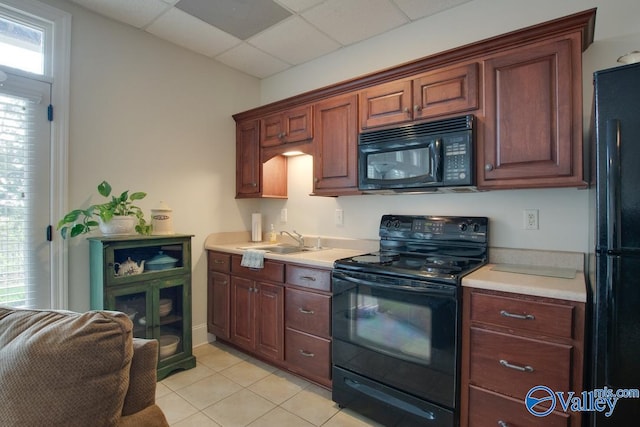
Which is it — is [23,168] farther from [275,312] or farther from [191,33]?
[275,312]

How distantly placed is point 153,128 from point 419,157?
7.09 ft

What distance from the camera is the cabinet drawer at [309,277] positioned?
2201mm

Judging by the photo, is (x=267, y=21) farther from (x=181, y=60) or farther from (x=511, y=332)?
(x=511, y=332)

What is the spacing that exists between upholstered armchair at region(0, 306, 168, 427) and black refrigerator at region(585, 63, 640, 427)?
1550mm

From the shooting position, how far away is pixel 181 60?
116 inches

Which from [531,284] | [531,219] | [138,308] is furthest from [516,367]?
[138,308]

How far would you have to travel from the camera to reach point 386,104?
2.25 m

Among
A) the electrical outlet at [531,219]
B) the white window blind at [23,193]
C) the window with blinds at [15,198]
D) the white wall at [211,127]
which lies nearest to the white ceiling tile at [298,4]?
the white wall at [211,127]

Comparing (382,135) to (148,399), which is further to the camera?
(382,135)

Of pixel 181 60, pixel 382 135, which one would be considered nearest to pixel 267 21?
pixel 181 60

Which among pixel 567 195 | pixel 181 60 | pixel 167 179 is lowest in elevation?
pixel 567 195

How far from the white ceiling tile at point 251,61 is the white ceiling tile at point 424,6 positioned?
1312mm

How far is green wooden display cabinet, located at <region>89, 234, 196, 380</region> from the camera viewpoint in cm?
224

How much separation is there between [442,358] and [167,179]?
8.19 ft
